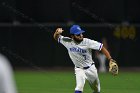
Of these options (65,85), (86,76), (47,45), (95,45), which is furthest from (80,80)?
(47,45)

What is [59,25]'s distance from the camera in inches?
975

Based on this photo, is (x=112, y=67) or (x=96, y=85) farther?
(x=96, y=85)

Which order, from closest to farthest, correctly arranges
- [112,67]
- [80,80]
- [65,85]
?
[80,80], [112,67], [65,85]

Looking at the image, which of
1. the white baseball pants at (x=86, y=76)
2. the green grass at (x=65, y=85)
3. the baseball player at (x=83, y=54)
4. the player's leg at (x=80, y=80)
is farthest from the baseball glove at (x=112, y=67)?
the green grass at (x=65, y=85)

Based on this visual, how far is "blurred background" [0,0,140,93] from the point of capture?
24812mm

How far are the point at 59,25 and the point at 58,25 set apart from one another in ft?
0.15

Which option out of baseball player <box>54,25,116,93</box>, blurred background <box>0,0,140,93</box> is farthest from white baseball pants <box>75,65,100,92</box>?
blurred background <box>0,0,140,93</box>

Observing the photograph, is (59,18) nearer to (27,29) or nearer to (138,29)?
(27,29)

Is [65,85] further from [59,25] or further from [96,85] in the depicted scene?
[59,25]

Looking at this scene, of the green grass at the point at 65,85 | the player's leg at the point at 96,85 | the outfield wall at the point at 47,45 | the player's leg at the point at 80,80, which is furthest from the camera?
the outfield wall at the point at 47,45

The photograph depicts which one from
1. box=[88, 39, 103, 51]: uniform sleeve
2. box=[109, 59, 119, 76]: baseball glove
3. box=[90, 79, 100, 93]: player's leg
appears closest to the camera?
box=[109, 59, 119, 76]: baseball glove

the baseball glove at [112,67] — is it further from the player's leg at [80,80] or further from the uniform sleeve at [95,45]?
the player's leg at [80,80]

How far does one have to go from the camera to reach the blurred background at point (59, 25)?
24.8 meters

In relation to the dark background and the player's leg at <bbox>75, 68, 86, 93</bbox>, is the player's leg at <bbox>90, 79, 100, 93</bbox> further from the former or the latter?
the dark background
